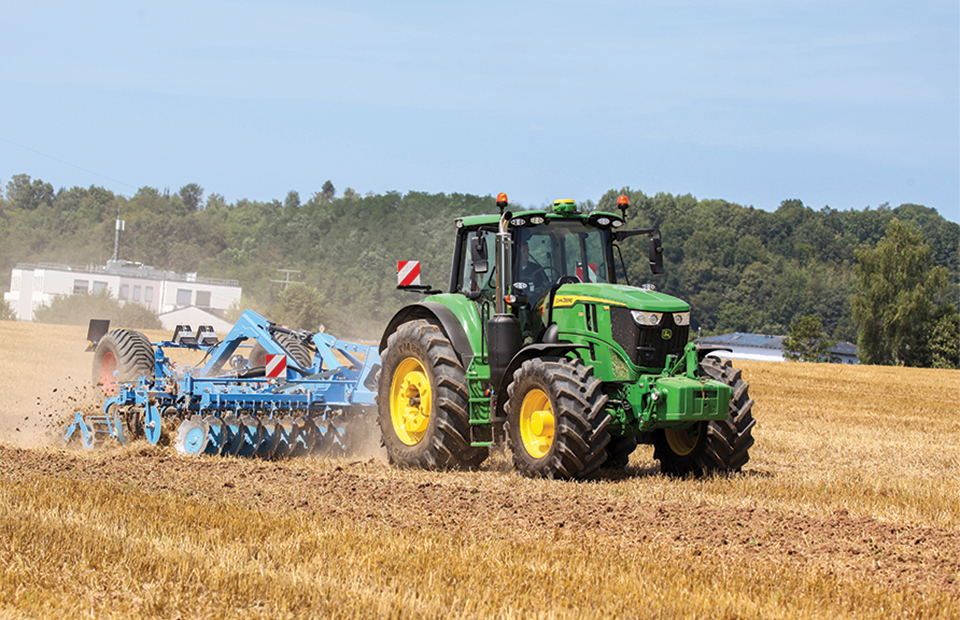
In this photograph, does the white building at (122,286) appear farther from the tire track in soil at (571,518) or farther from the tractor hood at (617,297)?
the tractor hood at (617,297)

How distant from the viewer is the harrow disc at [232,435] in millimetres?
10078

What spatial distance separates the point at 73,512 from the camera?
6.09 meters

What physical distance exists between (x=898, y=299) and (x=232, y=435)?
56578 millimetres

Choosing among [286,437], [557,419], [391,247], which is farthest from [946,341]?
[557,419]

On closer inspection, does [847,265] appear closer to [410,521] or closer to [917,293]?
[917,293]

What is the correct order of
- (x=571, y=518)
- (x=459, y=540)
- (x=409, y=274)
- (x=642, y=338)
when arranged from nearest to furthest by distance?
(x=459, y=540)
(x=571, y=518)
(x=642, y=338)
(x=409, y=274)

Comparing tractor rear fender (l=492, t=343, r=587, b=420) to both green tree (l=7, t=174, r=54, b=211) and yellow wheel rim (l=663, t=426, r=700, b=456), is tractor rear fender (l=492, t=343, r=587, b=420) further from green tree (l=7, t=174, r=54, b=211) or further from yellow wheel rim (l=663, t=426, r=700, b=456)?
green tree (l=7, t=174, r=54, b=211)

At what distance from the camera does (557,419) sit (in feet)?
25.2

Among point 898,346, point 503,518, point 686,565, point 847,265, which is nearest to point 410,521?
point 503,518

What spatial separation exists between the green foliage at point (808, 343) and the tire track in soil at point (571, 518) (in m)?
66.0

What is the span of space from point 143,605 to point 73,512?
83.0 inches

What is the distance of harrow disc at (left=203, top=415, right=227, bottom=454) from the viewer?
9898mm

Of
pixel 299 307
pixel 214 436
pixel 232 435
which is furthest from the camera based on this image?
pixel 299 307

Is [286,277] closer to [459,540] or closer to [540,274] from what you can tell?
[540,274]
